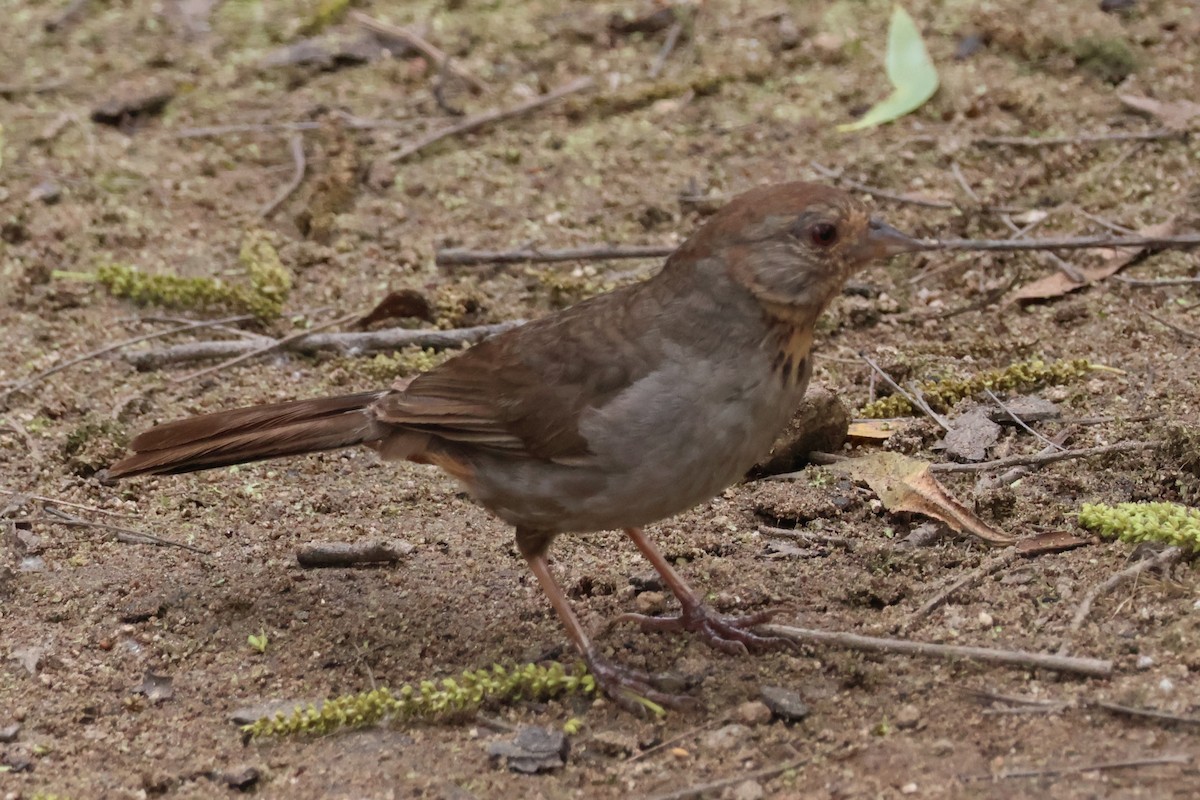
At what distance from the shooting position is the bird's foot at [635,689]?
12.2 ft

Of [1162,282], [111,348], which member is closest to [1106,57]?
[1162,282]

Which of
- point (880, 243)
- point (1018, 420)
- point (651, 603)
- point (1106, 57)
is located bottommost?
point (651, 603)

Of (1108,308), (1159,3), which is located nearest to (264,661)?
(1108,308)

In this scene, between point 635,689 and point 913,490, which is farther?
point 913,490

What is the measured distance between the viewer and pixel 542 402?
13.2 ft

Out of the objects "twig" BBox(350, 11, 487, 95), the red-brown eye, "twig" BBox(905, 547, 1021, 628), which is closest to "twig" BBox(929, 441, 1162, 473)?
"twig" BBox(905, 547, 1021, 628)

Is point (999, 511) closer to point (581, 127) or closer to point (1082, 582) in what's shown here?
point (1082, 582)

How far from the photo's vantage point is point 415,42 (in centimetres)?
782

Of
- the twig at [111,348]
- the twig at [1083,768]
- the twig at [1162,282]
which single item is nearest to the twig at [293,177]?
the twig at [111,348]

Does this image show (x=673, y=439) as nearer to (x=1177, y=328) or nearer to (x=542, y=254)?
(x=542, y=254)

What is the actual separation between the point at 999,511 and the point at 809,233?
114cm

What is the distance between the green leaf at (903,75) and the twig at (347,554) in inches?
133

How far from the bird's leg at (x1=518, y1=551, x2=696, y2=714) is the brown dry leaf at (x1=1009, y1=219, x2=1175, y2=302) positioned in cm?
249

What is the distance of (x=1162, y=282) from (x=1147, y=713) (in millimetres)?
2382
